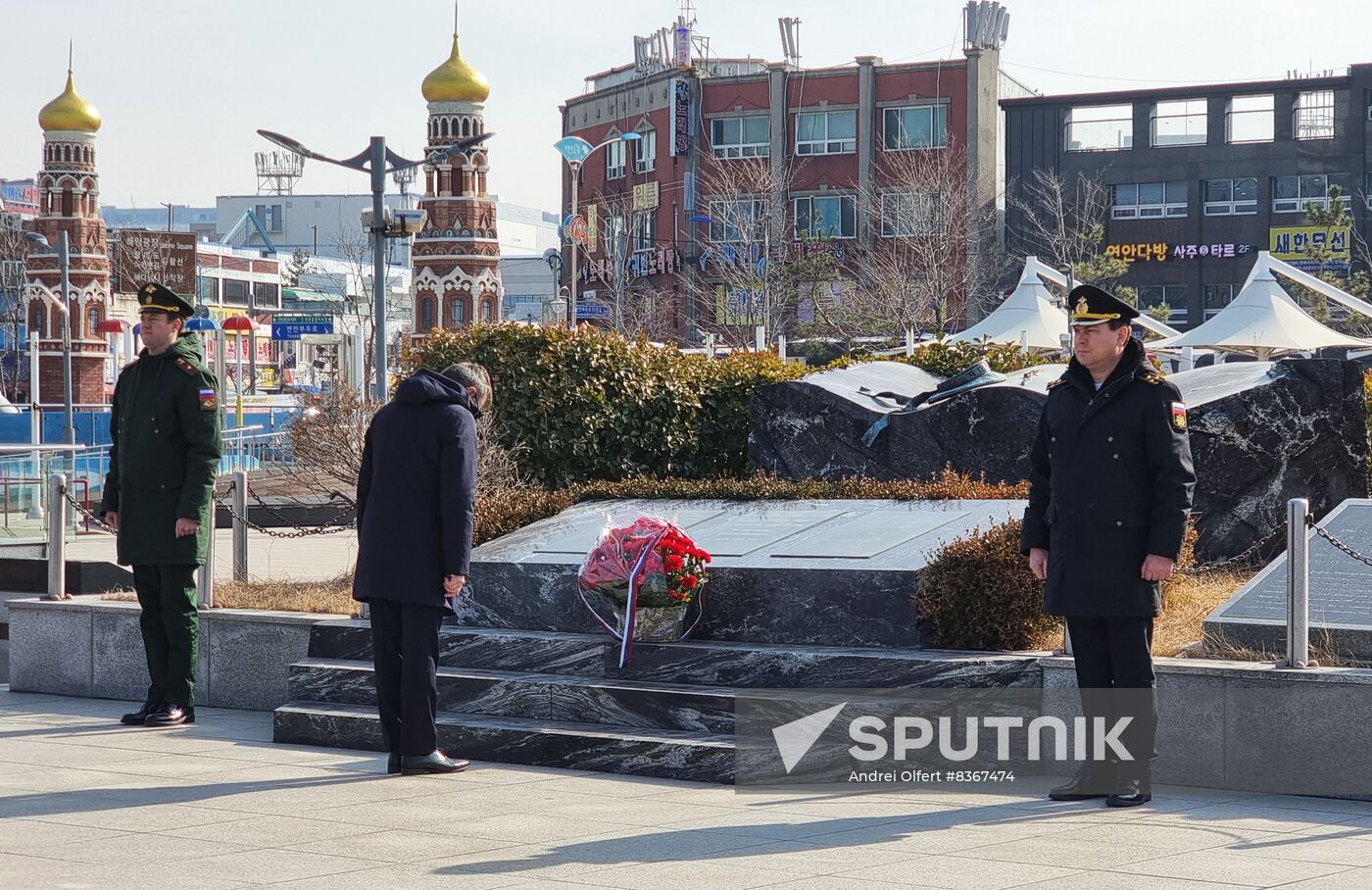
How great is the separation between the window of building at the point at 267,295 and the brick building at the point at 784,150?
3920 centimetres

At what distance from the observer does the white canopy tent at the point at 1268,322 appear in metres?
26.2

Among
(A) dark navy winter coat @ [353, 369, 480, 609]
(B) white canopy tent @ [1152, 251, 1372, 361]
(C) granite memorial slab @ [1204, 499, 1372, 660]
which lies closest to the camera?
(C) granite memorial slab @ [1204, 499, 1372, 660]

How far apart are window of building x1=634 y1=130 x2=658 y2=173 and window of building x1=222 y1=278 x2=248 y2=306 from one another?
37290mm

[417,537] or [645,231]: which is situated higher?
[645,231]

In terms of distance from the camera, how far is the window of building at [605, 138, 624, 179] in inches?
2751

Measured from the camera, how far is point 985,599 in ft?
25.4

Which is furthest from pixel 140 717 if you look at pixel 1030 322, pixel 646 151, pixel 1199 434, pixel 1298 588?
pixel 646 151

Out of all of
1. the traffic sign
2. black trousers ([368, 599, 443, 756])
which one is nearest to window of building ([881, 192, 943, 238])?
the traffic sign

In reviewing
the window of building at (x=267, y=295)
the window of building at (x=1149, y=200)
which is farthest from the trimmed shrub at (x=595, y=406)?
the window of building at (x=267, y=295)

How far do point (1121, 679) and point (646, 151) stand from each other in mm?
62583

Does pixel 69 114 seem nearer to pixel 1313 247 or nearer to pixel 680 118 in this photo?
pixel 680 118

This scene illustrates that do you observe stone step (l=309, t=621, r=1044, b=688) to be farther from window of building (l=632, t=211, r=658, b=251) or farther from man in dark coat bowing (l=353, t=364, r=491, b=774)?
window of building (l=632, t=211, r=658, b=251)

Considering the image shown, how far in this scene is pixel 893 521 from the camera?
927cm

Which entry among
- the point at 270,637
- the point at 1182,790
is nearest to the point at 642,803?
the point at 1182,790
